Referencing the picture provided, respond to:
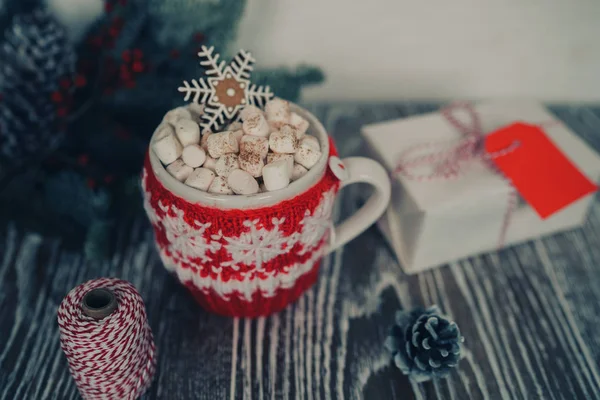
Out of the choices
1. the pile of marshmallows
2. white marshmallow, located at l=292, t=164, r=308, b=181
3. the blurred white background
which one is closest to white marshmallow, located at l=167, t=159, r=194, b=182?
the pile of marshmallows

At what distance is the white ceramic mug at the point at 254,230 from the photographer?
1.77 feet

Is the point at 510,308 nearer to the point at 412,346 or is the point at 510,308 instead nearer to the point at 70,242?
the point at 412,346

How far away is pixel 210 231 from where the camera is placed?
1.78 feet

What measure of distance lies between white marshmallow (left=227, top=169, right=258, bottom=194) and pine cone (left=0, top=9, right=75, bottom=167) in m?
0.33

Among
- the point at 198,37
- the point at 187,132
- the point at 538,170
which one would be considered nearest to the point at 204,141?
the point at 187,132

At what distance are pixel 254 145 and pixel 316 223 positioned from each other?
11 centimetres

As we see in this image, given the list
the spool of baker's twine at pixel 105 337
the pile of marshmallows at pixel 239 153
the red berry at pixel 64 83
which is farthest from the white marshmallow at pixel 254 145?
the red berry at pixel 64 83

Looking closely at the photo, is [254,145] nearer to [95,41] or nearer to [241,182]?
[241,182]

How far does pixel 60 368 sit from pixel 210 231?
268 mm

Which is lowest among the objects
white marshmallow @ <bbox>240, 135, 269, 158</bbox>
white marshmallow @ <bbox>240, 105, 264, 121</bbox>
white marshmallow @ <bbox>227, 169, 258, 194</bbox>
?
white marshmallow @ <bbox>227, 169, 258, 194</bbox>

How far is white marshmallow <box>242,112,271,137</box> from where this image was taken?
59 centimetres

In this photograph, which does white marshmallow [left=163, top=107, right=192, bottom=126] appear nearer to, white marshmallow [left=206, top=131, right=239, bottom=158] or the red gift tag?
white marshmallow [left=206, top=131, right=239, bottom=158]

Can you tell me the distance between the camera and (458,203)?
0.70m

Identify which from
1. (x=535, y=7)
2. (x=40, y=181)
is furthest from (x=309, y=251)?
(x=535, y=7)
